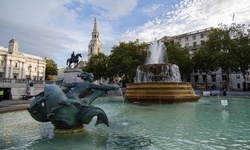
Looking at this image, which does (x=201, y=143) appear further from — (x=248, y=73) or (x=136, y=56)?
(x=248, y=73)

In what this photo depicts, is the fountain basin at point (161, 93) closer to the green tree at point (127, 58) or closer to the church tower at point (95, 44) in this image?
the green tree at point (127, 58)

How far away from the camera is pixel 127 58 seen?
42312mm

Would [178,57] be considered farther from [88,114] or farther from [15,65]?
[15,65]

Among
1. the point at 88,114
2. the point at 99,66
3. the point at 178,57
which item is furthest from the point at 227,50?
the point at 88,114

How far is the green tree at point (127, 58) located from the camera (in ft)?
138

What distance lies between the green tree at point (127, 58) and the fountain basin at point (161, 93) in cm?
2449

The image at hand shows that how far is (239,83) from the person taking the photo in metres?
53.2

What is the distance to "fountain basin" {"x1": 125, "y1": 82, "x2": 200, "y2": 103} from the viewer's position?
15961 mm

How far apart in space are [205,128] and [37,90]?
2695 cm

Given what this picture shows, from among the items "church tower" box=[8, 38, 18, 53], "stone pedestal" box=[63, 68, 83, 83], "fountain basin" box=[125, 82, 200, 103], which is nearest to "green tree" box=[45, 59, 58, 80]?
"church tower" box=[8, 38, 18, 53]

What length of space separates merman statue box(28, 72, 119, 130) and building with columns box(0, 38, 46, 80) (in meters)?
58.3

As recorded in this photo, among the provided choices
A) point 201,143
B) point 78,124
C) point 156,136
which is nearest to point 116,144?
point 156,136

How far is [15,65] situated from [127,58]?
1679 inches

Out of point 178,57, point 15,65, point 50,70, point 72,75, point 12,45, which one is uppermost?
point 12,45
